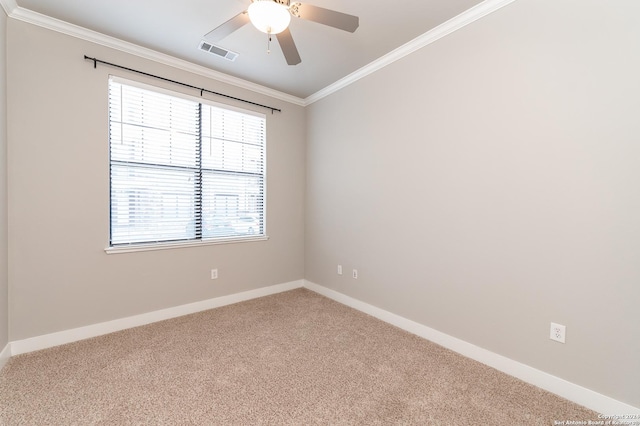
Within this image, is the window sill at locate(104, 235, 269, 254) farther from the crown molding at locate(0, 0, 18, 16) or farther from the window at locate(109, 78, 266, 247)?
the crown molding at locate(0, 0, 18, 16)

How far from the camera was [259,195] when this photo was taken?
149 inches

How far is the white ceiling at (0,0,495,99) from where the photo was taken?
2.15m

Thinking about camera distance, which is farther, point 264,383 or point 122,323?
point 122,323

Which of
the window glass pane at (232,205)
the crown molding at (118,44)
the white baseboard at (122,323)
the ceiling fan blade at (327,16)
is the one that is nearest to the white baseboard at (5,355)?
the white baseboard at (122,323)

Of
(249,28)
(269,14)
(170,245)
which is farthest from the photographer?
(170,245)

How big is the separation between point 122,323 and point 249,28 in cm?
302

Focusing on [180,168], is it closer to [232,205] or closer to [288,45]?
[232,205]

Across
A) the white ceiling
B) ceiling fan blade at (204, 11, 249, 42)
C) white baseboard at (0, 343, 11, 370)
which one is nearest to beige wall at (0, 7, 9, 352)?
white baseboard at (0, 343, 11, 370)

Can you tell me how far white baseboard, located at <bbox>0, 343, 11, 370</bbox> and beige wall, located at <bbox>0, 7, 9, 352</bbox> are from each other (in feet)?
0.10

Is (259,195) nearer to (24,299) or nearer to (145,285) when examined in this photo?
(145,285)

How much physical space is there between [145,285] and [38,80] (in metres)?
2.01

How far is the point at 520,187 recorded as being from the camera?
1.99 meters

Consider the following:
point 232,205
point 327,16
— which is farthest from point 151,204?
point 327,16

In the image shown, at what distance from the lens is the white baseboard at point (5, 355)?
2.07 meters
